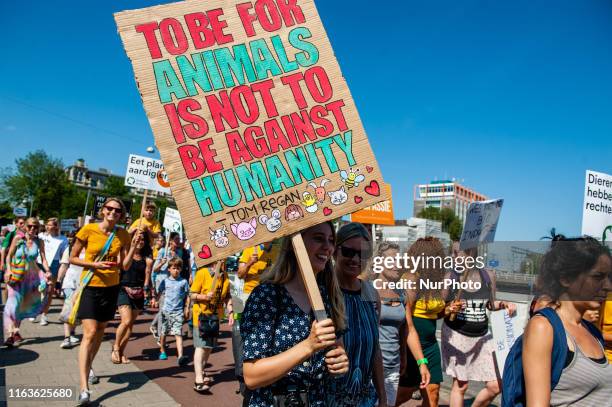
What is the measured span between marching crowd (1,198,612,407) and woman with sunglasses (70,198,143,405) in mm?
11

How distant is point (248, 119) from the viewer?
89.1 inches

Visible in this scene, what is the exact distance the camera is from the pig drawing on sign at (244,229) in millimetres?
2125

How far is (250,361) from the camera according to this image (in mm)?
1984

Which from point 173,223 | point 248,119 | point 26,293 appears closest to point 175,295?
point 26,293

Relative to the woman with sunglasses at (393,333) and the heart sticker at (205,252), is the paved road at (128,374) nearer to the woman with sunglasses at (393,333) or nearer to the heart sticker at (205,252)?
the woman with sunglasses at (393,333)

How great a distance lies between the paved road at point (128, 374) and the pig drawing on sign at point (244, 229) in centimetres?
359

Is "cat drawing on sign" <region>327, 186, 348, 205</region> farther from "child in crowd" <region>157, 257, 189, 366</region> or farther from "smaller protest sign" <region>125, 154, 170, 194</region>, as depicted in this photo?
"smaller protest sign" <region>125, 154, 170, 194</region>

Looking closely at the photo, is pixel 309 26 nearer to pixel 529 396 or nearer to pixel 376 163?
pixel 376 163

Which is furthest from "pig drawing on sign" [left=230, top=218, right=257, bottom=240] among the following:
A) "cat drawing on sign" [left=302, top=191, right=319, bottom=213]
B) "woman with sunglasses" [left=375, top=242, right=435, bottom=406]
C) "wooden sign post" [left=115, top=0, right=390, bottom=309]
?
"woman with sunglasses" [left=375, top=242, right=435, bottom=406]

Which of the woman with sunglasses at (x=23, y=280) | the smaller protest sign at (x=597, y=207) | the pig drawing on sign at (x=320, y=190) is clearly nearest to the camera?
the pig drawing on sign at (x=320, y=190)

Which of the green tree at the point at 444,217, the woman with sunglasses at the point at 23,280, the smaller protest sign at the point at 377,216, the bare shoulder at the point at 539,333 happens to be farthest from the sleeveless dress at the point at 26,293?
the green tree at the point at 444,217

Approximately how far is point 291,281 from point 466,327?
3.24 metres

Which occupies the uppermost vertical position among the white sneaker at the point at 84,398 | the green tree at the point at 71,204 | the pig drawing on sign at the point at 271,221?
the pig drawing on sign at the point at 271,221

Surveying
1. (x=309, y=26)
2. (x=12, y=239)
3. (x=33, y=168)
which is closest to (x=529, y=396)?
(x=309, y=26)
